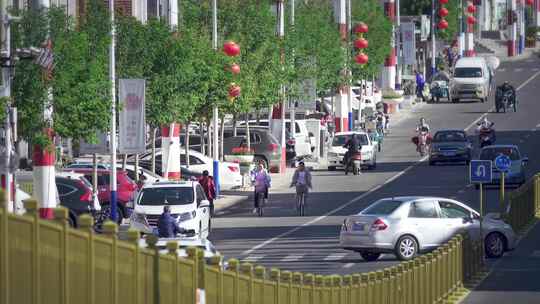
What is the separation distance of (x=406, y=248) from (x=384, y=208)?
39.0 inches

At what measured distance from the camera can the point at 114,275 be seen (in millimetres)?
13852

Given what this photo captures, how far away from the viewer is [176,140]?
54.4 m

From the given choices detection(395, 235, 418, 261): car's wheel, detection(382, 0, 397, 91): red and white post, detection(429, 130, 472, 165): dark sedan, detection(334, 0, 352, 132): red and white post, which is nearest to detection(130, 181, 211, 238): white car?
detection(395, 235, 418, 261): car's wheel

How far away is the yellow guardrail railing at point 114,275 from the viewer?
39.7ft

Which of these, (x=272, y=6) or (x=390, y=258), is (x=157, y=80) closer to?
(x=390, y=258)

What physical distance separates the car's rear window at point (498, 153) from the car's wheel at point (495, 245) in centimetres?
1937

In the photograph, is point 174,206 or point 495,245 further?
point 174,206

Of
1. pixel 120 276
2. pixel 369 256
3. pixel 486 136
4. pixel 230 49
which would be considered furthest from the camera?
pixel 486 136

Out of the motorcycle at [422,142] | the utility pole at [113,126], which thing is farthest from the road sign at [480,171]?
the motorcycle at [422,142]

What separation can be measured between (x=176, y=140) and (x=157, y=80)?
A: 131 inches

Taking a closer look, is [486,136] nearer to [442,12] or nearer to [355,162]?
[355,162]

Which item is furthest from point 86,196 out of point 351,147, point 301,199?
point 351,147

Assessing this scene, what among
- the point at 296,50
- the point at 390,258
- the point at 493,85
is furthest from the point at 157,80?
the point at 493,85

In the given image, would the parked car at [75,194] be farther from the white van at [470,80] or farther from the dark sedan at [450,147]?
the white van at [470,80]
